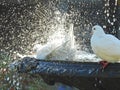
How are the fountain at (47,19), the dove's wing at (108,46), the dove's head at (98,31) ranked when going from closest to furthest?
the dove's wing at (108,46)
the dove's head at (98,31)
the fountain at (47,19)

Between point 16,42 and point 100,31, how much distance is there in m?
6.87

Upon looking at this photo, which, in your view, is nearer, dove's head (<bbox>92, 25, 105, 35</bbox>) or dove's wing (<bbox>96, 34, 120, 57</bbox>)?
dove's wing (<bbox>96, 34, 120, 57</bbox>)

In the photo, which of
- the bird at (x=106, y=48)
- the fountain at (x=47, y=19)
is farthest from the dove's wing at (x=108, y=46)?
the fountain at (x=47, y=19)

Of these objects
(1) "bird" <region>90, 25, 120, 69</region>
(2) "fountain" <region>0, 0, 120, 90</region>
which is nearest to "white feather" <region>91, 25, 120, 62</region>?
(1) "bird" <region>90, 25, 120, 69</region>

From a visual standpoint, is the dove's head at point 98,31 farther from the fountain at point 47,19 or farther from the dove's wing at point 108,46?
the fountain at point 47,19

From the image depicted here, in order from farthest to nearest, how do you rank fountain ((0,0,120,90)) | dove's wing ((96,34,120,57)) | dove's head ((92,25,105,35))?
1. fountain ((0,0,120,90))
2. dove's head ((92,25,105,35))
3. dove's wing ((96,34,120,57))

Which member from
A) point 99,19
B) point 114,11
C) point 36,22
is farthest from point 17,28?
point 114,11

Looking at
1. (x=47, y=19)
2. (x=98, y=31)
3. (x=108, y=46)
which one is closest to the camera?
(x=108, y=46)

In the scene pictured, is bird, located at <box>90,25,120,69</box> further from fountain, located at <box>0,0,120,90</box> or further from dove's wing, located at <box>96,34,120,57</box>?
fountain, located at <box>0,0,120,90</box>

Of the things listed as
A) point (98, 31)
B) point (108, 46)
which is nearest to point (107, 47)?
point (108, 46)

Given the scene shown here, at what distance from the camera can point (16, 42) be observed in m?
11.1

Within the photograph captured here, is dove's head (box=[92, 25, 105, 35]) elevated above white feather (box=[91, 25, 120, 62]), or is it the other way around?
dove's head (box=[92, 25, 105, 35])

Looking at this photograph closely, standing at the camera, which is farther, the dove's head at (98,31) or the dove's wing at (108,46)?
the dove's head at (98,31)

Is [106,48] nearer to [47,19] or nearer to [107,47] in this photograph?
[107,47]
